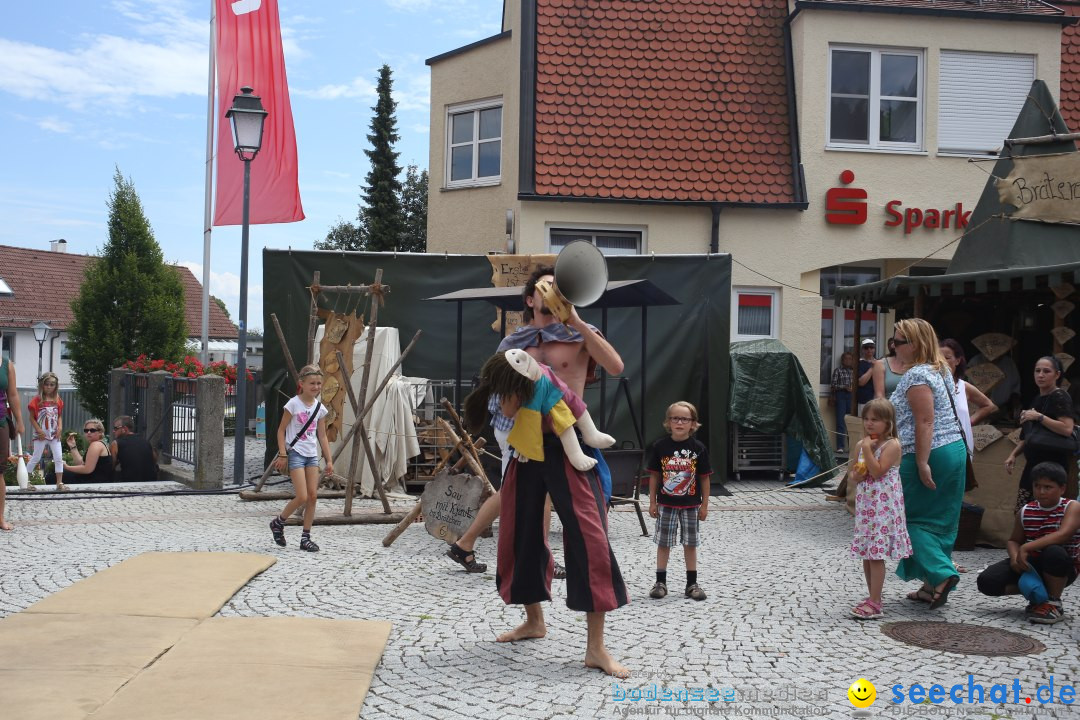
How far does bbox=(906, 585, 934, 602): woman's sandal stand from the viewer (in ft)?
21.7

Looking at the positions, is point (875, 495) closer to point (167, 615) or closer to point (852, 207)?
point (167, 615)

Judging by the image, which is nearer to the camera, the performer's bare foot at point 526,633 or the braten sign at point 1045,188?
the performer's bare foot at point 526,633

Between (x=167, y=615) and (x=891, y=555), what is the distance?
14.0 feet

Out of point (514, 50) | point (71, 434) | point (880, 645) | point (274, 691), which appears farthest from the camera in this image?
point (71, 434)

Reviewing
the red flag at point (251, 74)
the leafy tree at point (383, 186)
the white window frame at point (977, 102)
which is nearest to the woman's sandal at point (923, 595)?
the white window frame at point (977, 102)

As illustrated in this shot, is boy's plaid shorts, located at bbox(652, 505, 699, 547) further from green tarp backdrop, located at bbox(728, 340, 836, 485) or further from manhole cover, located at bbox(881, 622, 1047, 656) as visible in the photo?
green tarp backdrop, located at bbox(728, 340, 836, 485)

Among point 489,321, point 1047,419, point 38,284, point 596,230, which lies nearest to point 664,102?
point 596,230

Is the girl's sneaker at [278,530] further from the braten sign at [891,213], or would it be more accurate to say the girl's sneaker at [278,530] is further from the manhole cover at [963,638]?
the braten sign at [891,213]

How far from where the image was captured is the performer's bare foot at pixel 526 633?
18.4 ft

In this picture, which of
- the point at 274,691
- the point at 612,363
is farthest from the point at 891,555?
the point at 274,691

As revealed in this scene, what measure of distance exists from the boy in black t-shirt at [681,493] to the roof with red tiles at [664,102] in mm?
8693

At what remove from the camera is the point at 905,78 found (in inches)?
632

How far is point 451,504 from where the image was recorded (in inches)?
316
